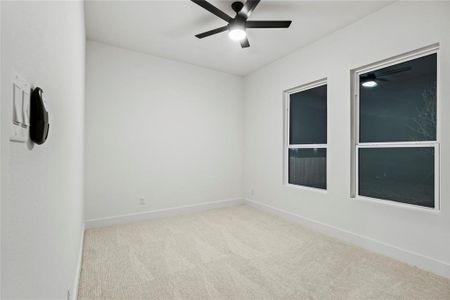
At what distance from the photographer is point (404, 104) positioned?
102 inches

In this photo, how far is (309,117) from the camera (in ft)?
12.1

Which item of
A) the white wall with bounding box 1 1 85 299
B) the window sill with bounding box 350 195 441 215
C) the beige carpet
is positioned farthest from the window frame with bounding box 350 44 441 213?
the white wall with bounding box 1 1 85 299

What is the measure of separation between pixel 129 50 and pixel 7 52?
146 inches

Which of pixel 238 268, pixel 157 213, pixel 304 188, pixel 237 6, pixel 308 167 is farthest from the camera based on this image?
pixel 157 213

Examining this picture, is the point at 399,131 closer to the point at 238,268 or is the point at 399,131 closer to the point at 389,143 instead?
the point at 389,143

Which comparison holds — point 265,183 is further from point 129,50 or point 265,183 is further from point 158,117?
point 129,50

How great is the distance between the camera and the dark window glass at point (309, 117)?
345 centimetres

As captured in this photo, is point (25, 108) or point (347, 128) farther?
point (347, 128)

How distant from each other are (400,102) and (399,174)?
844 millimetres

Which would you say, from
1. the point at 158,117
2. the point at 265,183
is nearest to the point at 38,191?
the point at 158,117

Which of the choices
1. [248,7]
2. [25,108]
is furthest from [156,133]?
[25,108]

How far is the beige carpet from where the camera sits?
1.93 m

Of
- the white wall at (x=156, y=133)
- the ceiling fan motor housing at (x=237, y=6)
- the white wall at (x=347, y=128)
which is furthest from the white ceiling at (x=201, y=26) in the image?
A: the white wall at (x=156, y=133)

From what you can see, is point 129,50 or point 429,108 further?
point 129,50
